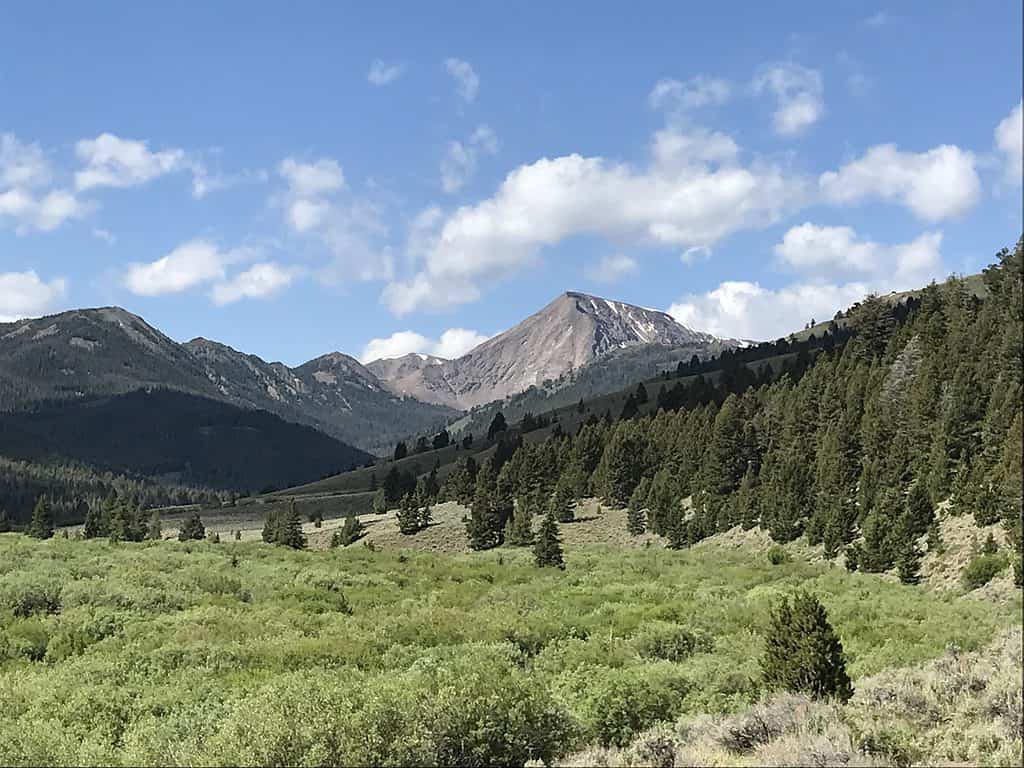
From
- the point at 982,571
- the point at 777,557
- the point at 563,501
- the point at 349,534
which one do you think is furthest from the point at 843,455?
the point at 349,534

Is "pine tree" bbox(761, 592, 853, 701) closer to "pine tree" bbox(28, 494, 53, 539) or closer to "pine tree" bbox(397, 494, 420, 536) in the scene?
"pine tree" bbox(397, 494, 420, 536)

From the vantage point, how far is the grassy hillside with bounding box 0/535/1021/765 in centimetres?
1131

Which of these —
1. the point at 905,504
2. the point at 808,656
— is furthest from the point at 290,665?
the point at 905,504

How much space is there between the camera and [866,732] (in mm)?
10734

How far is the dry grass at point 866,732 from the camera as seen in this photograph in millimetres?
9875

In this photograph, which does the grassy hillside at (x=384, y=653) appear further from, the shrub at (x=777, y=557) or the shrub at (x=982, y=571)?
the shrub at (x=777, y=557)

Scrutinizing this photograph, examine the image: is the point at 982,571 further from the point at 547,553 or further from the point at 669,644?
the point at 547,553

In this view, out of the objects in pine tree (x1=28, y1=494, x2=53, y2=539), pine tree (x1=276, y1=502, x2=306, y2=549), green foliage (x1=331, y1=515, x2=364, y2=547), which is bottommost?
green foliage (x1=331, y1=515, x2=364, y2=547)

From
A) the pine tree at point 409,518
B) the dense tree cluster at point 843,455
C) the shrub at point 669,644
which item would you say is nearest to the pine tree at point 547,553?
the dense tree cluster at point 843,455

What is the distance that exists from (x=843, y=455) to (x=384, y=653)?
174 ft

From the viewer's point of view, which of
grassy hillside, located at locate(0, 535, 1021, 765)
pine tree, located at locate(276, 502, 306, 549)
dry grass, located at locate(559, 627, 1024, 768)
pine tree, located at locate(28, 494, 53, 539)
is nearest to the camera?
dry grass, located at locate(559, 627, 1024, 768)

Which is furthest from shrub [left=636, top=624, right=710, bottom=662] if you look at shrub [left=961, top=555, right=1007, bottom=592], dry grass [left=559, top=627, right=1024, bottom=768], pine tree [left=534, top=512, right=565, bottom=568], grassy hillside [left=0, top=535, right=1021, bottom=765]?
pine tree [left=534, top=512, right=565, bottom=568]

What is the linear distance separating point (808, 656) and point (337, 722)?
8478 mm

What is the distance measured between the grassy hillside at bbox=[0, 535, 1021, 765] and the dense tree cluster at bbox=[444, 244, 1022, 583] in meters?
10.4
